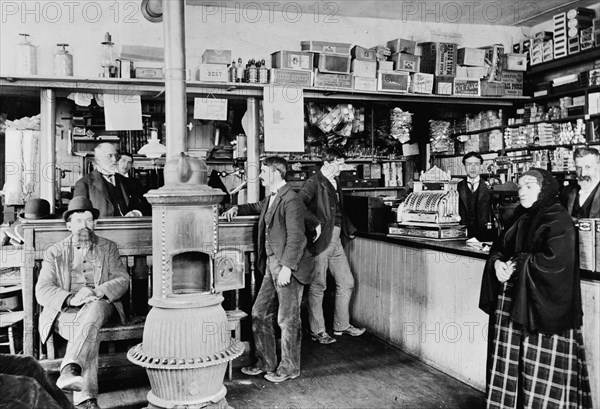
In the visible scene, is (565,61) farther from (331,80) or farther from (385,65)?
(331,80)

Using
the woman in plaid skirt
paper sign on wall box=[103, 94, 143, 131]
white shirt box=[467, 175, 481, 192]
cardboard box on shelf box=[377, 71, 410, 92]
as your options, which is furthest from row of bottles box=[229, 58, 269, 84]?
the woman in plaid skirt

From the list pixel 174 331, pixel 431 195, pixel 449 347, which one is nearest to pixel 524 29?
pixel 431 195

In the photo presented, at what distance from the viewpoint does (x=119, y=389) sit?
13.4 feet

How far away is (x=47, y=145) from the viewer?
19.1 feet

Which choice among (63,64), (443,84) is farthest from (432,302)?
(63,64)

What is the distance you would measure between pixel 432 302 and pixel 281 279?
4.20 feet

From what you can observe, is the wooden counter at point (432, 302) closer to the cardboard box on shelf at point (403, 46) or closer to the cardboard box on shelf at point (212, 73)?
the cardboard box on shelf at point (212, 73)

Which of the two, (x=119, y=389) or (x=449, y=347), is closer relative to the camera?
(x=119, y=389)

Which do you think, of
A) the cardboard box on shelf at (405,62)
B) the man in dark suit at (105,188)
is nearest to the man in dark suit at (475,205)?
the cardboard box on shelf at (405,62)

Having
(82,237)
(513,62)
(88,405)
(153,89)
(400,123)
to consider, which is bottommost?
(88,405)

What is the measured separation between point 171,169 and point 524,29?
21.7ft

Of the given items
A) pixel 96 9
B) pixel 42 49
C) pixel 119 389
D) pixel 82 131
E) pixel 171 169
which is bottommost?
pixel 119 389

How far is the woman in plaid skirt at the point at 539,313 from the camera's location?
3.02 m

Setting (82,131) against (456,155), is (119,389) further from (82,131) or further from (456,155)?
(456,155)
